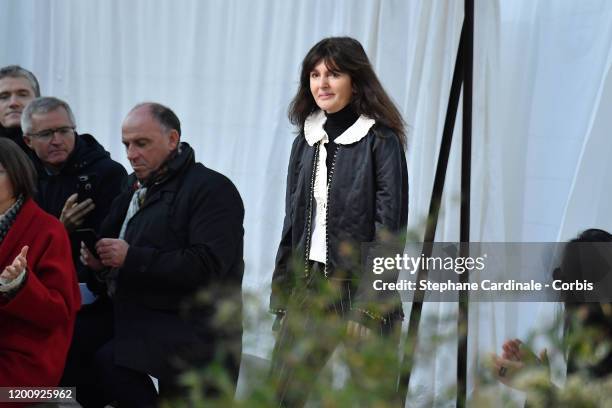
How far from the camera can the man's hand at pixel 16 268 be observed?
3.29 meters

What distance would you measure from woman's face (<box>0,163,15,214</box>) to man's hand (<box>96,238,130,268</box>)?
1.10 ft

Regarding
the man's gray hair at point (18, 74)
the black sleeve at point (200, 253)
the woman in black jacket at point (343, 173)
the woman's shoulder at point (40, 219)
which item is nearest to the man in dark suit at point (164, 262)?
the black sleeve at point (200, 253)

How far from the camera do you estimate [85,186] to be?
420cm

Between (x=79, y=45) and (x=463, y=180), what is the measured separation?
→ 268 centimetres

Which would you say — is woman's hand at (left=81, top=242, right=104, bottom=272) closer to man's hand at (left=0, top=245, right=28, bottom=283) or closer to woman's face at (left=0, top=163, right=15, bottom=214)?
woman's face at (left=0, top=163, right=15, bottom=214)

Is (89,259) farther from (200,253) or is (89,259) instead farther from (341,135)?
(341,135)

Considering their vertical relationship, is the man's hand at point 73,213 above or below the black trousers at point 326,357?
above

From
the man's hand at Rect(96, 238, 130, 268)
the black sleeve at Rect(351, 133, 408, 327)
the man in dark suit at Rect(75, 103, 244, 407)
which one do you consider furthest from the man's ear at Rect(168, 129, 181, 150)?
the black sleeve at Rect(351, 133, 408, 327)

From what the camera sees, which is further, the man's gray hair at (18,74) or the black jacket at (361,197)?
the man's gray hair at (18,74)

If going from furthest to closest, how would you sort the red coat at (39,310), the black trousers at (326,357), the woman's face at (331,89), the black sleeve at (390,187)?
the red coat at (39,310) < the woman's face at (331,89) < the black sleeve at (390,187) < the black trousers at (326,357)

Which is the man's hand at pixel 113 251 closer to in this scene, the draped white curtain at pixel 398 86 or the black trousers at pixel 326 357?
the draped white curtain at pixel 398 86

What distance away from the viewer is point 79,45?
5434mm

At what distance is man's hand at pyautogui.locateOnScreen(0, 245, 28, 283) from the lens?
3.29 metres

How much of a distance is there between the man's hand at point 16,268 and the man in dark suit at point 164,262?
376 mm
